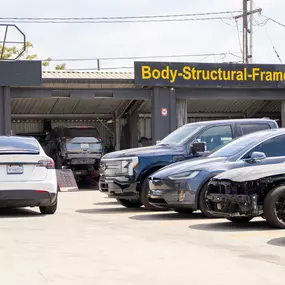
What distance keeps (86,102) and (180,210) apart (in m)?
17.5

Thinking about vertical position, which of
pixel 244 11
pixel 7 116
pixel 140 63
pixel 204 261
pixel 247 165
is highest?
pixel 244 11

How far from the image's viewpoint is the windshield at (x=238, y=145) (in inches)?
512

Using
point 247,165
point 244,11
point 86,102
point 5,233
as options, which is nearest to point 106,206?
point 247,165

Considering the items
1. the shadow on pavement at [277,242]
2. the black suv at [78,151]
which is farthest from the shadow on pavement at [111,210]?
the black suv at [78,151]

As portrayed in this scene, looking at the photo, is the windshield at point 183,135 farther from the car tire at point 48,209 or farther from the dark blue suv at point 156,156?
the car tire at point 48,209

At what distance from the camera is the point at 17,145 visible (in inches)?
550

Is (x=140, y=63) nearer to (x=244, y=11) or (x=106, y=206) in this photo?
(x=106, y=206)

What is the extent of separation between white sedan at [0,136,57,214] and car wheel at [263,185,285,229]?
4.61 meters

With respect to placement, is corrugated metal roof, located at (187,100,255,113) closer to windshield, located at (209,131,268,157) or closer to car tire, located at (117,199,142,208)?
car tire, located at (117,199,142,208)

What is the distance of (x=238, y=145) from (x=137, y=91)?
14.7 m

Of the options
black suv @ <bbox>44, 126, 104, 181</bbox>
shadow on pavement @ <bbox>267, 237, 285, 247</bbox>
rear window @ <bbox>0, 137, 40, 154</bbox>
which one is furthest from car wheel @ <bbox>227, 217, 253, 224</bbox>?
black suv @ <bbox>44, 126, 104, 181</bbox>

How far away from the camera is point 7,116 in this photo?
25703 mm

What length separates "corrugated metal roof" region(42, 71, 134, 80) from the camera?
87.6 ft

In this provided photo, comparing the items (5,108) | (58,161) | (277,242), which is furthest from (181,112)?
(277,242)
